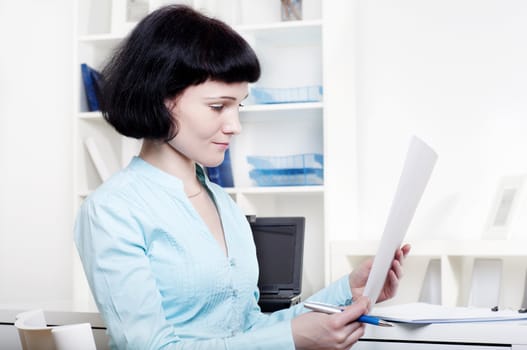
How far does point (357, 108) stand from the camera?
2.91m

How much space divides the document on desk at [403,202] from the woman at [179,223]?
10 cm

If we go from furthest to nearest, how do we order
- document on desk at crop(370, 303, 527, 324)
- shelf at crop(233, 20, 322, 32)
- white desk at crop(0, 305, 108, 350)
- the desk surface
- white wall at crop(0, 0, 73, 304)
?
white wall at crop(0, 0, 73, 304) → shelf at crop(233, 20, 322, 32) → white desk at crop(0, 305, 108, 350) → the desk surface → document on desk at crop(370, 303, 527, 324)

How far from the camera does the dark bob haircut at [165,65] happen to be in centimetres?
129

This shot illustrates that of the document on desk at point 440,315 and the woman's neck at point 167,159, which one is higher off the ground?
the woman's neck at point 167,159

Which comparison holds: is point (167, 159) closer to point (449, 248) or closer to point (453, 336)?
point (453, 336)

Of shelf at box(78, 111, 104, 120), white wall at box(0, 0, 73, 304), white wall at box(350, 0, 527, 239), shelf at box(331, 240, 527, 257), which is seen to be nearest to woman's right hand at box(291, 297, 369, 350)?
shelf at box(331, 240, 527, 257)

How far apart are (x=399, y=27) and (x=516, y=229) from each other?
2.97 ft

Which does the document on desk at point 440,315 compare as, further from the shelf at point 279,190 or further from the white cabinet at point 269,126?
the white cabinet at point 269,126

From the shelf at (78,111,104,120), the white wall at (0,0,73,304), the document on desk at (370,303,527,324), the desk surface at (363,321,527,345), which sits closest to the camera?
the document on desk at (370,303,527,324)

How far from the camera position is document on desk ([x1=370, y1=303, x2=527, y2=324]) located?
1.28 m

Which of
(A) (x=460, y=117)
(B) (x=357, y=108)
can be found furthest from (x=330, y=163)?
(A) (x=460, y=117)

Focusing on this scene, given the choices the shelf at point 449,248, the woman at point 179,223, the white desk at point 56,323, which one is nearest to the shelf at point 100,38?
the shelf at point 449,248

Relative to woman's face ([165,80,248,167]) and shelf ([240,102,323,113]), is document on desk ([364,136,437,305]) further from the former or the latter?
shelf ([240,102,323,113])

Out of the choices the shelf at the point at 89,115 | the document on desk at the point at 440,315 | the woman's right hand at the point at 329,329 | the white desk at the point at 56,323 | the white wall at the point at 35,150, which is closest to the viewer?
the woman's right hand at the point at 329,329
